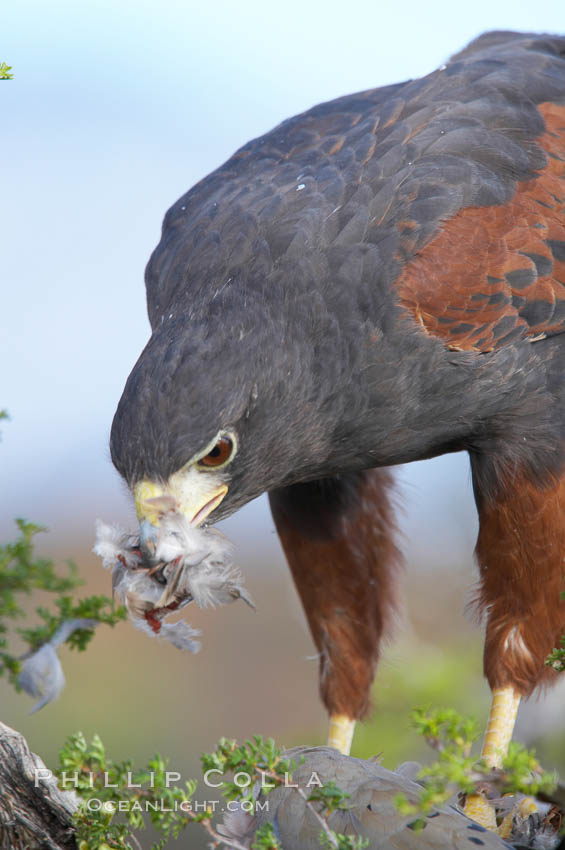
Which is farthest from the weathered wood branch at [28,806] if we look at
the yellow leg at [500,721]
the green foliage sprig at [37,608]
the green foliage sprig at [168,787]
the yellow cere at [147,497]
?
the yellow leg at [500,721]

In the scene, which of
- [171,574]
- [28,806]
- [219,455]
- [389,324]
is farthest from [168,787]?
[389,324]

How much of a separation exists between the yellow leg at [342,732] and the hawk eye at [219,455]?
6.54 feet

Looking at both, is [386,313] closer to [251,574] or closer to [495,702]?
[495,702]

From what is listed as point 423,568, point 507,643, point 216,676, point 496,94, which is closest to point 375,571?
point 507,643

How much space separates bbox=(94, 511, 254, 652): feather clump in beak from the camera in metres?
3.25

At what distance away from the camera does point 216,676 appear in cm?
1034

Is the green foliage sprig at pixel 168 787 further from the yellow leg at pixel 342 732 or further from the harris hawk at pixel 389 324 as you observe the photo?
the yellow leg at pixel 342 732

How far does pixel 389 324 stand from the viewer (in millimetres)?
3658

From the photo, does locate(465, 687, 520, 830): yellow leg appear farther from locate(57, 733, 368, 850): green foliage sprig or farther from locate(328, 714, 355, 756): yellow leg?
locate(57, 733, 368, 850): green foliage sprig

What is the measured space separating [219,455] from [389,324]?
80 centimetres

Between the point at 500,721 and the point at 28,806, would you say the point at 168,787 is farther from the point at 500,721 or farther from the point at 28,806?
the point at 500,721

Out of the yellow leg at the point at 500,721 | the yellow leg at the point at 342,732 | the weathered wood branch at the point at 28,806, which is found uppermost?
the weathered wood branch at the point at 28,806

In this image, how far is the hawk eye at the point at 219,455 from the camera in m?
3.29

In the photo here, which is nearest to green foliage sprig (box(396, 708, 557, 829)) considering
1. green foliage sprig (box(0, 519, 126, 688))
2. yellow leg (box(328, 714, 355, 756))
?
→ green foliage sprig (box(0, 519, 126, 688))
